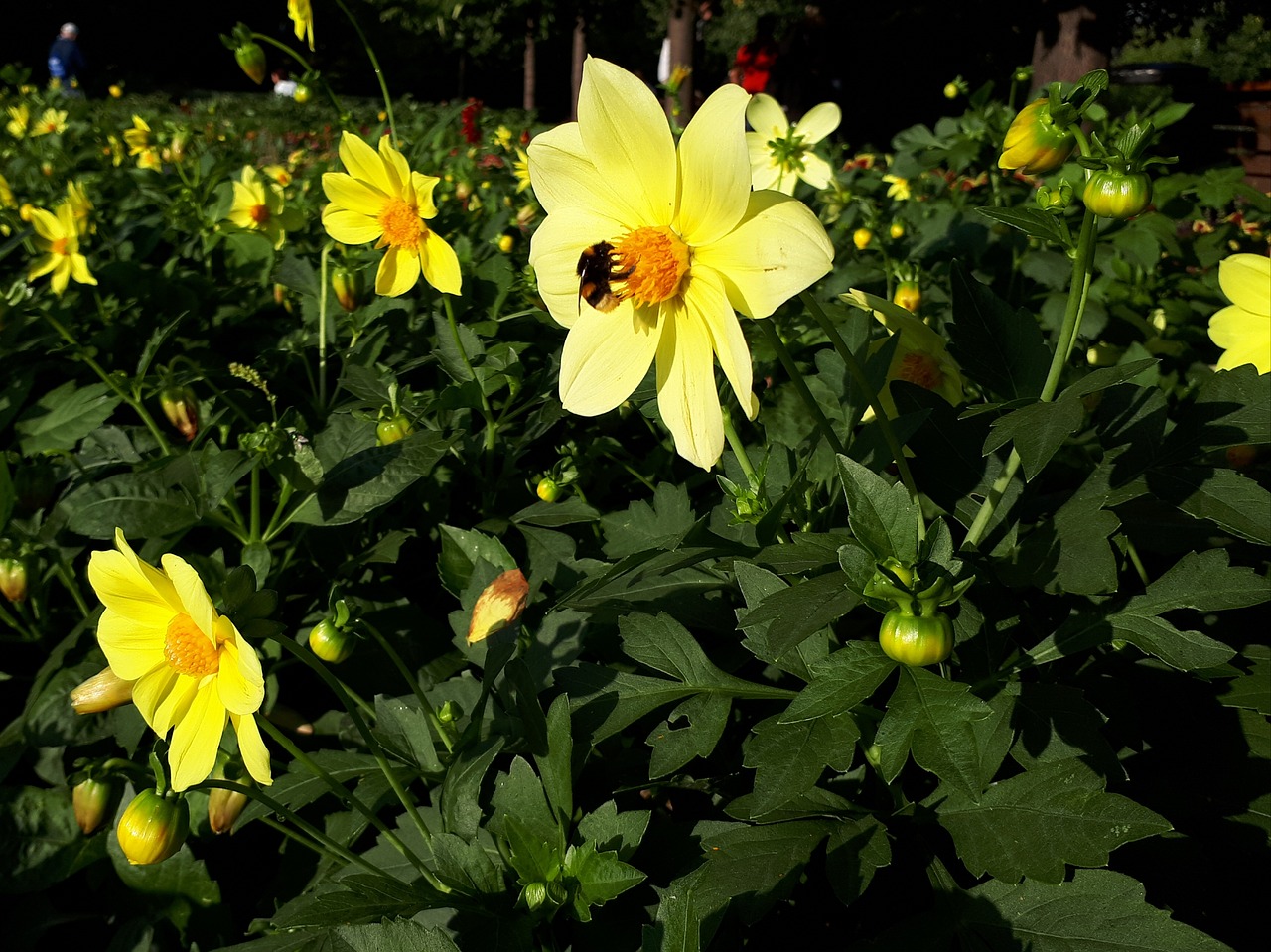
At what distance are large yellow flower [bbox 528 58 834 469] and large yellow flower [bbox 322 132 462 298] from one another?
0.65 meters

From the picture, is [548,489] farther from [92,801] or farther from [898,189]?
[898,189]

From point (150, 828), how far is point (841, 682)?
2.67 feet

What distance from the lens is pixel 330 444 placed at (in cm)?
156

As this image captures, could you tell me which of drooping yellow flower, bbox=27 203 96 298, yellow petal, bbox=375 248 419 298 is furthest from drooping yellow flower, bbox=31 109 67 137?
yellow petal, bbox=375 248 419 298

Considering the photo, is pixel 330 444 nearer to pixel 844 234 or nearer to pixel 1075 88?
pixel 1075 88

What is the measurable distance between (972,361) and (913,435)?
0.37ft

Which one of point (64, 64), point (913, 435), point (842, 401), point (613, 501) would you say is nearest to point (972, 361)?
point (913, 435)

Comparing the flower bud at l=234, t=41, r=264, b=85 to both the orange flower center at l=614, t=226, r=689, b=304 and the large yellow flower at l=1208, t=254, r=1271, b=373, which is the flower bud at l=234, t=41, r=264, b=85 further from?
the large yellow flower at l=1208, t=254, r=1271, b=373

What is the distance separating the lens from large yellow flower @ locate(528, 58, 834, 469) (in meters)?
0.96

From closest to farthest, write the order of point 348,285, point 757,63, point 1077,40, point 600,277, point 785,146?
point 600,277 < point 348,285 < point 785,146 < point 757,63 < point 1077,40

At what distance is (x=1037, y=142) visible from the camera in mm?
1085

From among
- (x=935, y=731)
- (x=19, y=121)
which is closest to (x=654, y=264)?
(x=935, y=731)

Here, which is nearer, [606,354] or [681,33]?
[606,354]

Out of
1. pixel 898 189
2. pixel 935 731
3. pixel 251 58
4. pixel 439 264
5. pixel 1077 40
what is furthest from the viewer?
pixel 1077 40
